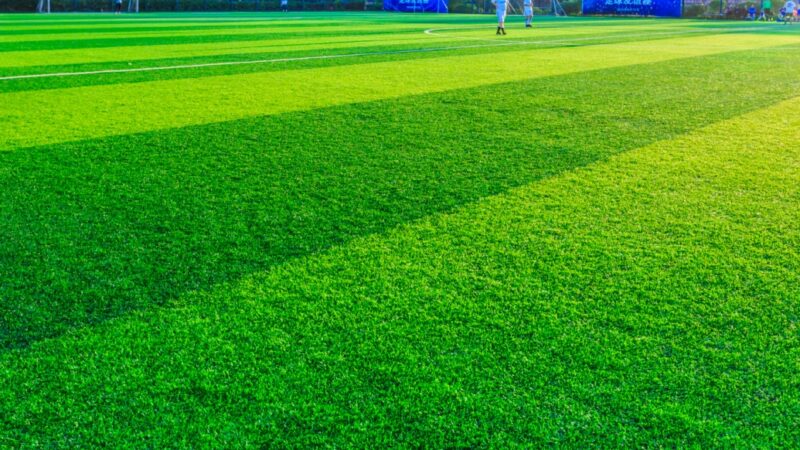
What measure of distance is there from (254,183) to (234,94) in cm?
326

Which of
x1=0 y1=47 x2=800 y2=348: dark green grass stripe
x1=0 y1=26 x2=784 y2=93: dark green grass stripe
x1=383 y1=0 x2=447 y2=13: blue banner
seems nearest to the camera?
x1=0 y1=47 x2=800 y2=348: dark green grass stripe

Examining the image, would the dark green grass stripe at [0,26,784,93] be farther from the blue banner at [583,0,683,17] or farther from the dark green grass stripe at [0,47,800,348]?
the blue banner at [583,0,683,17]

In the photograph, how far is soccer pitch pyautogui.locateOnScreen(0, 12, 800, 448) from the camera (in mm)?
1895

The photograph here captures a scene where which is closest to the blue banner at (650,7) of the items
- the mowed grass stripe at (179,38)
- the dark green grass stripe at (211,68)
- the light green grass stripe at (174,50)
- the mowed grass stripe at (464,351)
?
the mowed grass stripe at (179,38)

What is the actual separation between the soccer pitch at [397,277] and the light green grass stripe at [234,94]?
79 millimetres

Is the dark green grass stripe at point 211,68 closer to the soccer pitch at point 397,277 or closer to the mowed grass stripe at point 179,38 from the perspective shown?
the soccer pitch at point 397,277

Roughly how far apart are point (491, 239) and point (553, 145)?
6.35ft

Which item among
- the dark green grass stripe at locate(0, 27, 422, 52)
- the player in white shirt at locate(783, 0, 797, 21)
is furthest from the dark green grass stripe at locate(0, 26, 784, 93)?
the player in white shirt at locate(783, 0, 797, 21)

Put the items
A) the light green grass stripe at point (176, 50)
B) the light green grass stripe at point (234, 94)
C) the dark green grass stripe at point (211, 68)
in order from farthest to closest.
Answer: the light green grass stripe at point (176, 50) < the dark green grass stripe at point (211, 68) < the light green grass stripe at point (234, 94)

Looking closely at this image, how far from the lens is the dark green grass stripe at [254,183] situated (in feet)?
8.84

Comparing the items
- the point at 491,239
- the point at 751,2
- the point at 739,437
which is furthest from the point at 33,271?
the point at 751,2

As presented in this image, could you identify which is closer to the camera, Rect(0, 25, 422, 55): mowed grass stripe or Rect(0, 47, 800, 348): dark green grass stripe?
Rect(0, 47, 800, 348): dark green grass stripe

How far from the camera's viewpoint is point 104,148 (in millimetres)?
4645

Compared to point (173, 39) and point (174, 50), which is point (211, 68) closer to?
point (174, 50)
